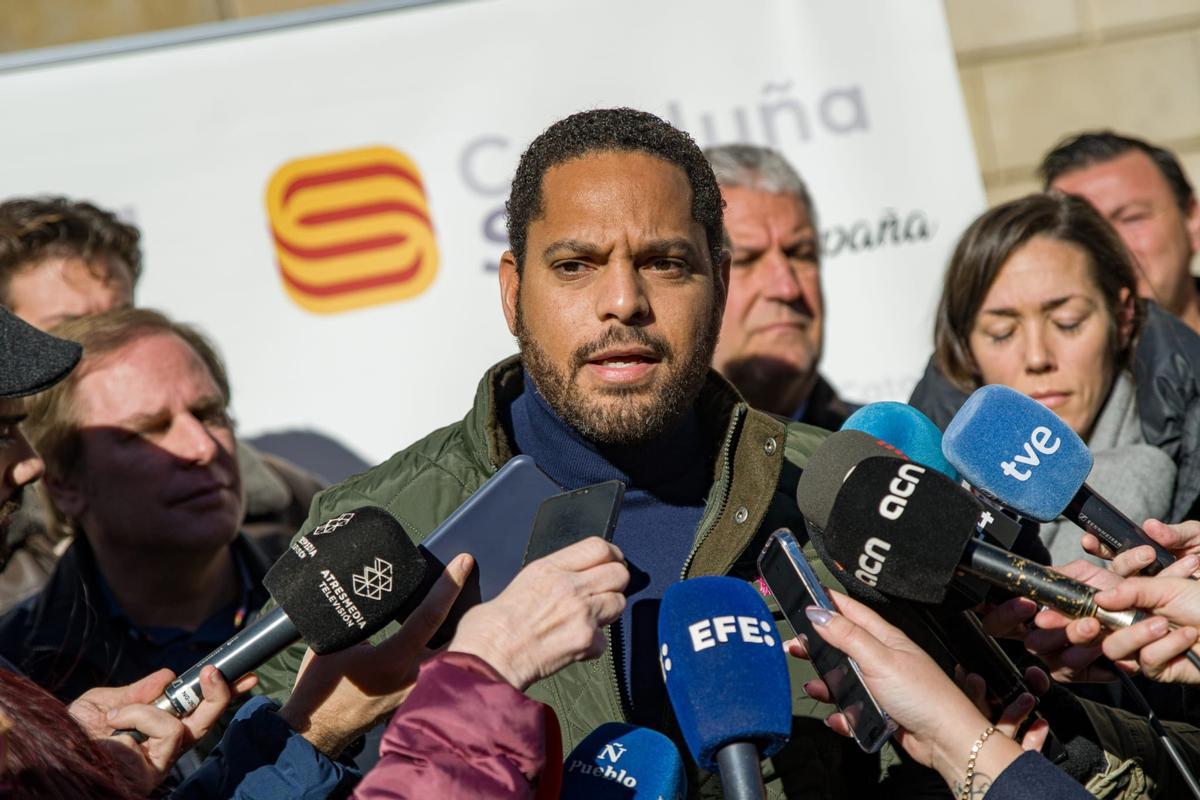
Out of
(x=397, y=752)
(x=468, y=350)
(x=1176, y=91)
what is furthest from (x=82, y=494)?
(x=1176, y=91)

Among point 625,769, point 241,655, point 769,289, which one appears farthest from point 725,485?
point 769,289

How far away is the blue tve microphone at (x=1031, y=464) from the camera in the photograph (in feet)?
6.67

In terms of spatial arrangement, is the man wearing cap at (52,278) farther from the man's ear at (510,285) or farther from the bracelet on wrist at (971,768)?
the bracelet on wrist at (971,768)

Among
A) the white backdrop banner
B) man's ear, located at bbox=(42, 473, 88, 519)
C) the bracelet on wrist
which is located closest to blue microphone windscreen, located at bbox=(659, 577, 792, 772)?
the bracelet on wrist

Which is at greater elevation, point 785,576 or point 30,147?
point 30,147

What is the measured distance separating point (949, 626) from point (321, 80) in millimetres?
2729

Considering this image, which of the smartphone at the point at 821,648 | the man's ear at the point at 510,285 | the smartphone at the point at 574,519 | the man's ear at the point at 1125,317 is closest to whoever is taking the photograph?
the smartphone at the point at 821,648

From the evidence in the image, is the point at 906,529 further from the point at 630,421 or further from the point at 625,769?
the point at 630,421

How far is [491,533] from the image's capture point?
2.02m

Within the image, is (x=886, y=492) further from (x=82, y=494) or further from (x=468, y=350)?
(x=468, y=350)

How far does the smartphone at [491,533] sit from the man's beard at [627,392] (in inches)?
12.0

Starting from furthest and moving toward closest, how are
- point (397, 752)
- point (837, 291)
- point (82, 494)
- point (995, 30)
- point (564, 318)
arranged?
1. point (995, 30)
2. point (837, 291)
3. point (82, 494)
4. point (564, 318)
5. point (397, 752)

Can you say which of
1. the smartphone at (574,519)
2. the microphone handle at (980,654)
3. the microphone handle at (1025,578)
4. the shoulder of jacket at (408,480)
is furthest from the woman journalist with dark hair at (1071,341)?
the smartphone at (574,519)

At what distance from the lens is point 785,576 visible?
73.9 inches
